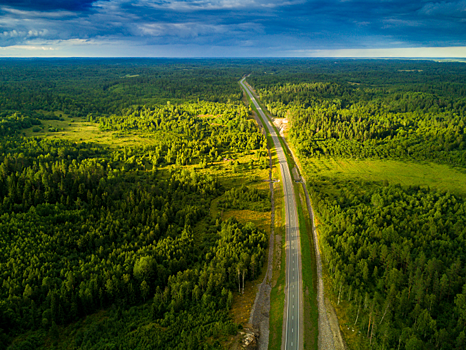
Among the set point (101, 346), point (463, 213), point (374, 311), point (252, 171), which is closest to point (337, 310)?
point (374, 311)

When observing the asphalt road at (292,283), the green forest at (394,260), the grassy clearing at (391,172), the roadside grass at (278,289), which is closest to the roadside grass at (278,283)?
the roadside grass at (278,289)

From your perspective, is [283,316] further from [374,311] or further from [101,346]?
[101,346]

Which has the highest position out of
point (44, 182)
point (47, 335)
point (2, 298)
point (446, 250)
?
point (44, 182)

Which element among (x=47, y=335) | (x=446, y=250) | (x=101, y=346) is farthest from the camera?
(x=446, y=250)

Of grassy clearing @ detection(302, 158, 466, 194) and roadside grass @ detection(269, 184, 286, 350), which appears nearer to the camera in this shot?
roadside grass @ detection(269, 184, 286, 350)

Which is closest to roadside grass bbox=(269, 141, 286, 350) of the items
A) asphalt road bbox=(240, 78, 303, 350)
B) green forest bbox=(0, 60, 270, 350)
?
asphalt road bbox=(240, 78, 303, 350)

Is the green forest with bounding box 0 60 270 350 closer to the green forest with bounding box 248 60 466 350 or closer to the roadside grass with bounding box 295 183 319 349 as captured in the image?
the roadside grass with bounding box 295 183 319 349
